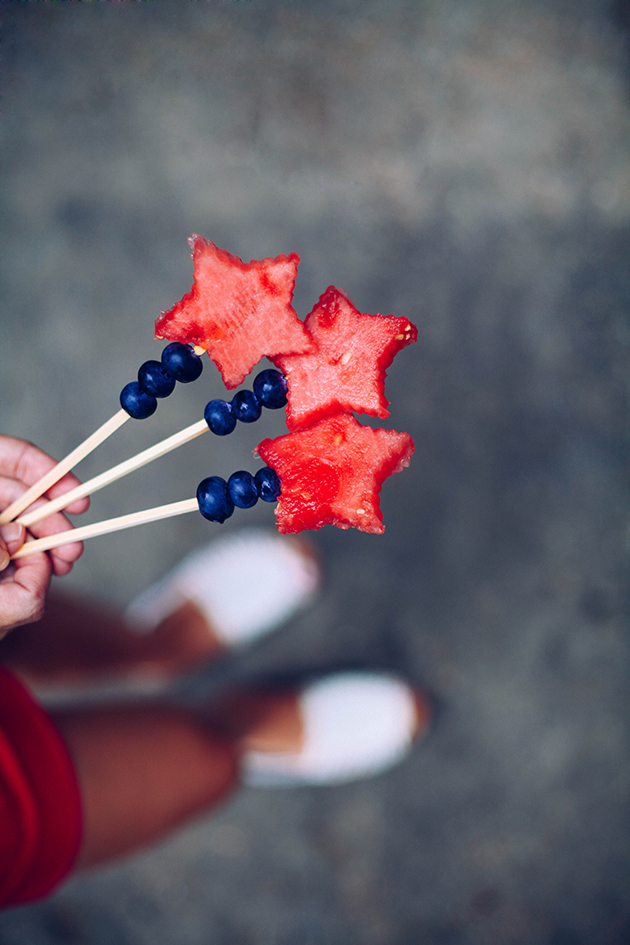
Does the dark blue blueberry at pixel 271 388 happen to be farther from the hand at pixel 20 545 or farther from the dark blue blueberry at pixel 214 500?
the hand at pixel 20 545

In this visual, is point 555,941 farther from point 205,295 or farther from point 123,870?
point 205,295

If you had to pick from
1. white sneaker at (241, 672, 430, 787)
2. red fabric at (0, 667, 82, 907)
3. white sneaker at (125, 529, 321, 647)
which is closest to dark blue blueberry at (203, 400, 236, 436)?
red fabric at (0, 667, 82, 907)

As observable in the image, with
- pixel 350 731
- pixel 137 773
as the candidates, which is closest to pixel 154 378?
pixel 137 773

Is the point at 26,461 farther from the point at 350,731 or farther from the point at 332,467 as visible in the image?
the point at 350,731

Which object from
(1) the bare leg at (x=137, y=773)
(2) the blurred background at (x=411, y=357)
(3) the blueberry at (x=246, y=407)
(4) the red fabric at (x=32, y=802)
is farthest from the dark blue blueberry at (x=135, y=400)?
(2) the blurred background at (x=411, y=357)

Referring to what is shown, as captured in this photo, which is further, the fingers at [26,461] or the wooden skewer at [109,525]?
the fingers at [26,461]

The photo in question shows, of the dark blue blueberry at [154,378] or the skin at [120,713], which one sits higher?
the dark blue blueberry at [154,378]

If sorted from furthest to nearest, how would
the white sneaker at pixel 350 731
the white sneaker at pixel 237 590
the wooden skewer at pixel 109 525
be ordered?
the white sneaker at pixel 237 590 < the white sneaker at pixel 350 731 < the wooden skewer at pixel 109 525
